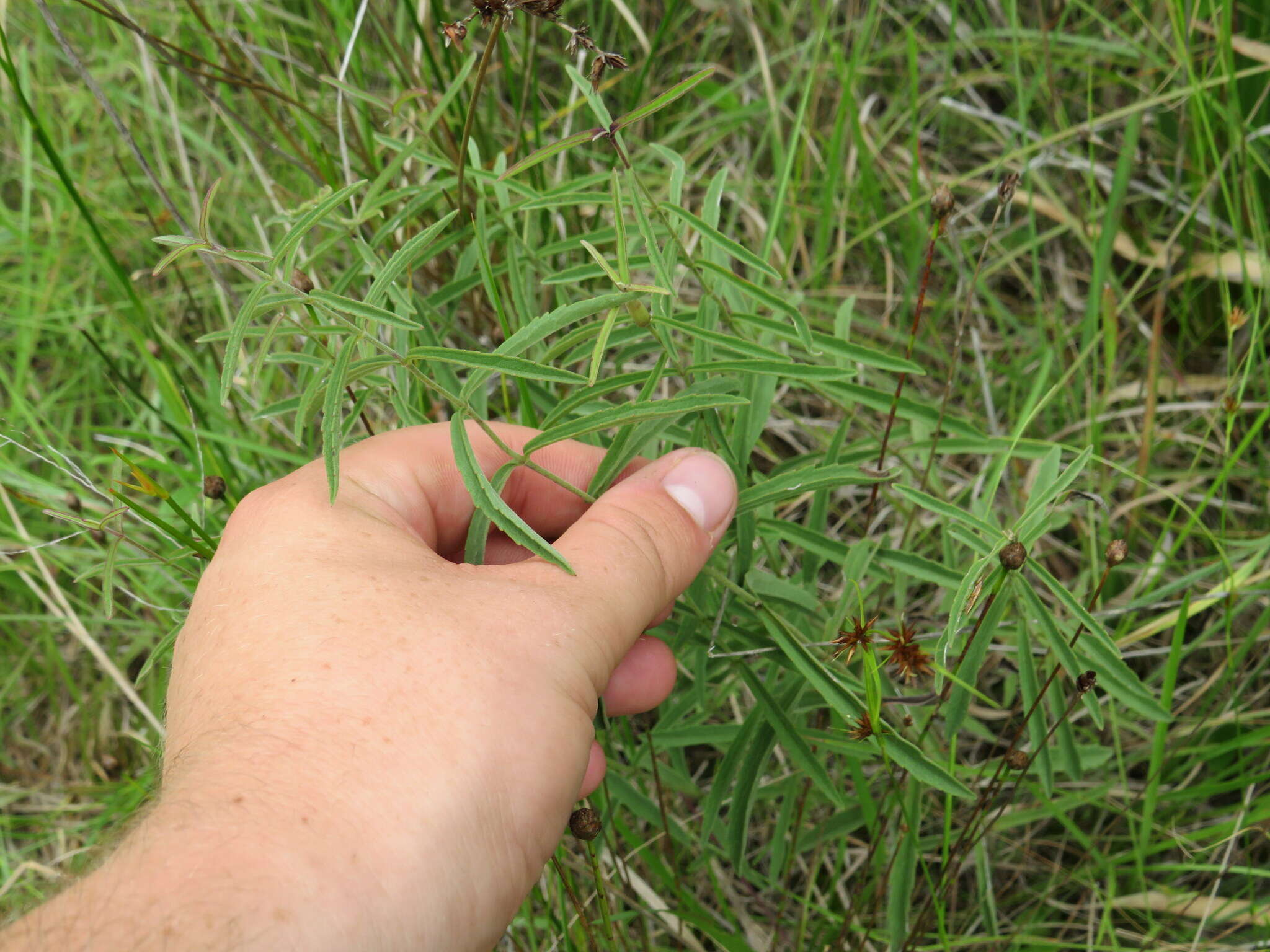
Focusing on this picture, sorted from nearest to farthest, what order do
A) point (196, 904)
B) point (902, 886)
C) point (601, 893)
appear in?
point (196, 904) < point (601, 893) < point (902, 886)

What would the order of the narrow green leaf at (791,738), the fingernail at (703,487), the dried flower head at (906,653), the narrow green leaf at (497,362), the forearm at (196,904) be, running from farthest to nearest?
the narrow green leaf at (791,738)
the fingernail at (703,487)
the dried flower head at (906,653)
the narrow green leaf at (497,362)
the forearm at (196,904)

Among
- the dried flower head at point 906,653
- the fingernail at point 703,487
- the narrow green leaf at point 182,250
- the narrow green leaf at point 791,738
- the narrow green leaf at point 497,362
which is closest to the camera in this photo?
the narrow green leaf at point 182,250

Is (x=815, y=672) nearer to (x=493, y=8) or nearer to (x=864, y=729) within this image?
(x=864, y=729)

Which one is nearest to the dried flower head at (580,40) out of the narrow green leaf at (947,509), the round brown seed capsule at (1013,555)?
the narrow green leaf at (947,509)

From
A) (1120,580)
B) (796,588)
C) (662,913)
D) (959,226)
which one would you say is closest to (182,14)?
(959,226)

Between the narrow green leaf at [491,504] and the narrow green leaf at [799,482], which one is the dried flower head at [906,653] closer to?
the narrow green leaf at [799,482]

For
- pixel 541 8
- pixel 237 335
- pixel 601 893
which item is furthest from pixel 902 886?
pixel 541 8
